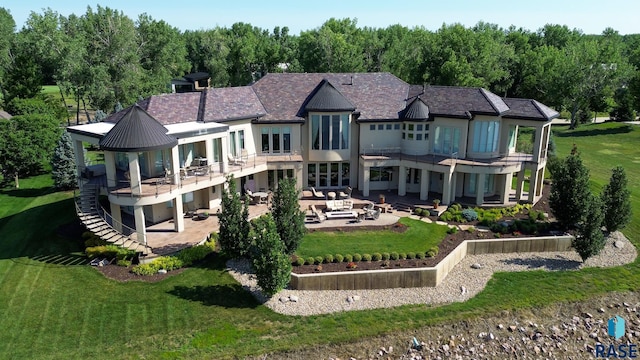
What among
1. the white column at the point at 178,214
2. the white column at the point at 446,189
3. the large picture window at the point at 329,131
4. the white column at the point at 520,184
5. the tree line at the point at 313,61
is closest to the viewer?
the white column at the point at 178,214

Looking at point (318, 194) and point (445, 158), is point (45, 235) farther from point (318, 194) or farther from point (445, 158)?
point (445, 158)

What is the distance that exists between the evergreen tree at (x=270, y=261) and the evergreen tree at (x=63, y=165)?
979 inches

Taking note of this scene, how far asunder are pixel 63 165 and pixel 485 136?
1394 inches

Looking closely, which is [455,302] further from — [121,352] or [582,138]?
[582,138]

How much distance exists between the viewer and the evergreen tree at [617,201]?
29.6 meters

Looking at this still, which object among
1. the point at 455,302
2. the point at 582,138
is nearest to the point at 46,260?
the point at 455,302

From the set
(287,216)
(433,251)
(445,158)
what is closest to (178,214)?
(287,216)

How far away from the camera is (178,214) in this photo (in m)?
29.5

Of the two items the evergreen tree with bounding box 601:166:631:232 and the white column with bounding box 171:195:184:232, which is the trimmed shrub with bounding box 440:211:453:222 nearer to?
the evergreen tree with bounding box 601:166:631:232

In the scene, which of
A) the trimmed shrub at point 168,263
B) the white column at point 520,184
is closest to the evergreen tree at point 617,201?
the white column at point 520,184

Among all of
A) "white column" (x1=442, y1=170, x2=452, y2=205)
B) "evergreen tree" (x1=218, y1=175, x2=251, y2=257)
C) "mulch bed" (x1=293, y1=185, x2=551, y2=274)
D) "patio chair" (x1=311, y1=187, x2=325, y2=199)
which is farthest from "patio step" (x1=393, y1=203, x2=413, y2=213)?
"evergreen tree" (x1=218, y1=175, x2=251, y2=257)

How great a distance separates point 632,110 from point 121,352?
80686 millimetres

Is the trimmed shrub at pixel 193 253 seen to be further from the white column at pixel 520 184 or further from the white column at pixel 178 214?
the white column at pixel 520 184

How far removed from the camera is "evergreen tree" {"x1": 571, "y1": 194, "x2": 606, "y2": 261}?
88.6ft
